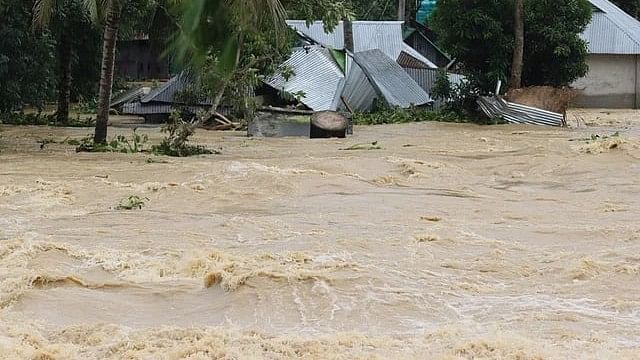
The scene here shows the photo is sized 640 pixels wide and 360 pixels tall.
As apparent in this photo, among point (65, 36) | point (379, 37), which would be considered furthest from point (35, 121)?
point (379, 37)

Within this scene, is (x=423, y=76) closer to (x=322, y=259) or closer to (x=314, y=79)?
(x=314, y=79)

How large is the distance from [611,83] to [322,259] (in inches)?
1075

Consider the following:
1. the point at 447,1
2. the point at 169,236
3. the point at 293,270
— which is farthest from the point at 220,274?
the point at 447,1

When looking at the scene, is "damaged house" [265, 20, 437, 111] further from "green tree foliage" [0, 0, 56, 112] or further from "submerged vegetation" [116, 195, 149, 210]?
"submerged vegetation" [116, 195, 149, 210]

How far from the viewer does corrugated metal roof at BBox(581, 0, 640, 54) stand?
102 ft

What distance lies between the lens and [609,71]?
104ft

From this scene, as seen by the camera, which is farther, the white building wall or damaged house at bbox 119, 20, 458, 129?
the white building wall

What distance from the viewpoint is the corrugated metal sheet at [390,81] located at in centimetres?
2700

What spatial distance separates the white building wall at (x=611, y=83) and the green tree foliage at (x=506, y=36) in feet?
23.8

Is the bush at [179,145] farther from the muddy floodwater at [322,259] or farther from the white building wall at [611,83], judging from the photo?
the white building wall at [611,83]

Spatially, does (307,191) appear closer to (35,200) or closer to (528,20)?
(35,200)

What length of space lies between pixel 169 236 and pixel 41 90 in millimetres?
15413

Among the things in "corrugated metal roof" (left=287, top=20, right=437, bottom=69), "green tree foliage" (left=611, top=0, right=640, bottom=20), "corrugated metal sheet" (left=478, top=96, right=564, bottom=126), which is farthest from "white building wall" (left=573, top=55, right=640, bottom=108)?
"green tree foliage" (left=611, top=0, right=640, bottom=20)

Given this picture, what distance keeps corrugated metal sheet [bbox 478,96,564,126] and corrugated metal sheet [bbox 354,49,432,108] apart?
379 cm
